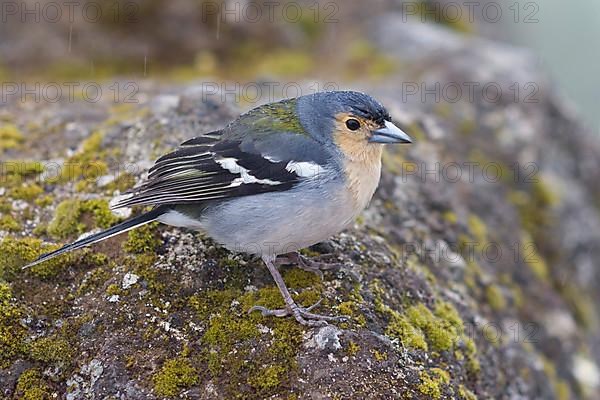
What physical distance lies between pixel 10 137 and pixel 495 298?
555cm

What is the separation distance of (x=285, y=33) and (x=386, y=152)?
4.90m

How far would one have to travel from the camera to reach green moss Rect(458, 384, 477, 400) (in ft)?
17.1

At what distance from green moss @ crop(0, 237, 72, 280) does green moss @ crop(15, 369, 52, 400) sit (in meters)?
0.91

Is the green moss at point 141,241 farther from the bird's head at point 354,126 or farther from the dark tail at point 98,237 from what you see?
the bird's head at point 354,126

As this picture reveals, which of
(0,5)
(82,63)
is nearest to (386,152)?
(82,63)

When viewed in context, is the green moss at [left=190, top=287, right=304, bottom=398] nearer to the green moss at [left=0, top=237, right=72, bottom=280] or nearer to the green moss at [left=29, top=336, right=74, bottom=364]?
the green moss at [left=29, top=336, right=74, bottom=364]

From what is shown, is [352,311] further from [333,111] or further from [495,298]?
[495,298]

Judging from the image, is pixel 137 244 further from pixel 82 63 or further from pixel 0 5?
pixel 0 5

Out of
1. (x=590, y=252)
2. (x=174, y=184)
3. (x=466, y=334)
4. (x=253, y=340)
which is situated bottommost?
(x=590, y=252)

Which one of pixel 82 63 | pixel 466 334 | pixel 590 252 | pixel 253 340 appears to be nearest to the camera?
pixel 253 340

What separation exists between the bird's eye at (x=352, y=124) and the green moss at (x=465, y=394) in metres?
2.24

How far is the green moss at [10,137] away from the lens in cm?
717

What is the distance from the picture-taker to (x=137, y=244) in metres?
5.63

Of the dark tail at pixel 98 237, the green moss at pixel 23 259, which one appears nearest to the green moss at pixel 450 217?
the dark tail at pixel 98 237
